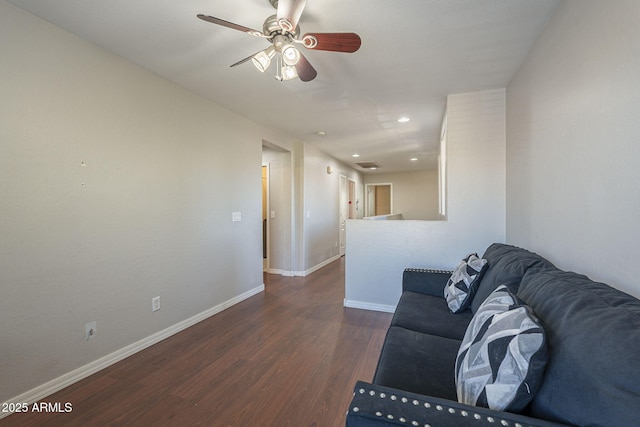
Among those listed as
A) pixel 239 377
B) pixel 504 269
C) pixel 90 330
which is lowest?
pixel 239 377

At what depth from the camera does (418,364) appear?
4.30 feet

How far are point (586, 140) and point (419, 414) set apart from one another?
57.5 inches

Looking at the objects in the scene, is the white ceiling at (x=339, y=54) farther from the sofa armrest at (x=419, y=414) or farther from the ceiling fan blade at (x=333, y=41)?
the sofa armrest at (x=419, y=414)

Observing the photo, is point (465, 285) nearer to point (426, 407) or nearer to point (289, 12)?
point (426, 407)

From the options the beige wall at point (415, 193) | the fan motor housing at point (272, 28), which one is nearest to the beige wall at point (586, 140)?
the fan motor housing at point (272, 28)

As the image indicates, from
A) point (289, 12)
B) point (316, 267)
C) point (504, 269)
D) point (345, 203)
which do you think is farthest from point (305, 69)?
point (345, 203)

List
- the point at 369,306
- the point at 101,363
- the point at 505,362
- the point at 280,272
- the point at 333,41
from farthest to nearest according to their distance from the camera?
the point at 280,272 < the point at 369,306 < the point at 101,363 < the point at 333,41 < the point at 505,362

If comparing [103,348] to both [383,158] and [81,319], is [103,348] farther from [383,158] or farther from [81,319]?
[383,158]

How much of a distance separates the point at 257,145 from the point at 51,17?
2249 mm

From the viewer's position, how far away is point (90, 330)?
6.59ft

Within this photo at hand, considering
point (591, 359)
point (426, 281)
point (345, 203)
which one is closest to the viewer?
point (591, 359)

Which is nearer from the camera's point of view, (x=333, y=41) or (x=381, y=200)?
(x=333, y=41)

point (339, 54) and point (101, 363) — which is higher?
point (339, 54)

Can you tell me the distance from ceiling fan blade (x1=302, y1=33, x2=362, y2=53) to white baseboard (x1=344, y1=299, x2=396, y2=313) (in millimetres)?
2619
